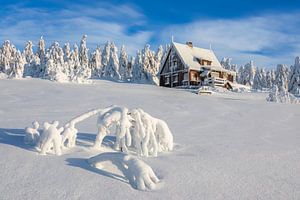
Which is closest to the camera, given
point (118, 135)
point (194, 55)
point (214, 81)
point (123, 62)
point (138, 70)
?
point (118, 135)

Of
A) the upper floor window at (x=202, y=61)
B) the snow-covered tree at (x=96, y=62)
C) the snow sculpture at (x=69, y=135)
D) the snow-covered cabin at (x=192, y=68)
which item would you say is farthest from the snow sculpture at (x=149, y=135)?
the snow-covered tree at (x=96, y=62)

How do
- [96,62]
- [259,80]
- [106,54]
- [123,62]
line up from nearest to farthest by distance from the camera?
[123,62] < [96,62] < [106,54] < [259,80]

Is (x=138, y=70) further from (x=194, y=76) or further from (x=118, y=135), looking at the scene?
(x=118, y=135)

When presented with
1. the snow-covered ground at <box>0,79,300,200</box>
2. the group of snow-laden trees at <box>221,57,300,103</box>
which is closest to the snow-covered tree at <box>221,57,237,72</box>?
the group of snow-laden trees at <box>221,57,300,103</box>

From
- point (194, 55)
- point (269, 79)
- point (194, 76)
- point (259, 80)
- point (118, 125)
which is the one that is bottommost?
point (118, 125)

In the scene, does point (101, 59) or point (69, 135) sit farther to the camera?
point (101, 59)

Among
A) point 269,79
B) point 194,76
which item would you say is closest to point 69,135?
point 194,76

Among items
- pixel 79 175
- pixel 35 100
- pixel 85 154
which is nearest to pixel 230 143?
pixel 85 154

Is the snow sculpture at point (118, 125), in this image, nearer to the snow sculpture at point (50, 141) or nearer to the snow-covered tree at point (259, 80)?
the snow sculpture at point (50, 141)

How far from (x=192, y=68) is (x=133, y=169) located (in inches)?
1537

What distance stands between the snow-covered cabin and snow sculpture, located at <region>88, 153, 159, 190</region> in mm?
36976

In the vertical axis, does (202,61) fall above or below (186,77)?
above

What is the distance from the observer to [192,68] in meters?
42.3

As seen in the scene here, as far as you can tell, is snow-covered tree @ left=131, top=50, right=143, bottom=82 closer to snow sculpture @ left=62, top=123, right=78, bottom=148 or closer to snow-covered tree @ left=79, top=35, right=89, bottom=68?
snow-covered tree @ left=79, top=35, right=89, bottom=68
